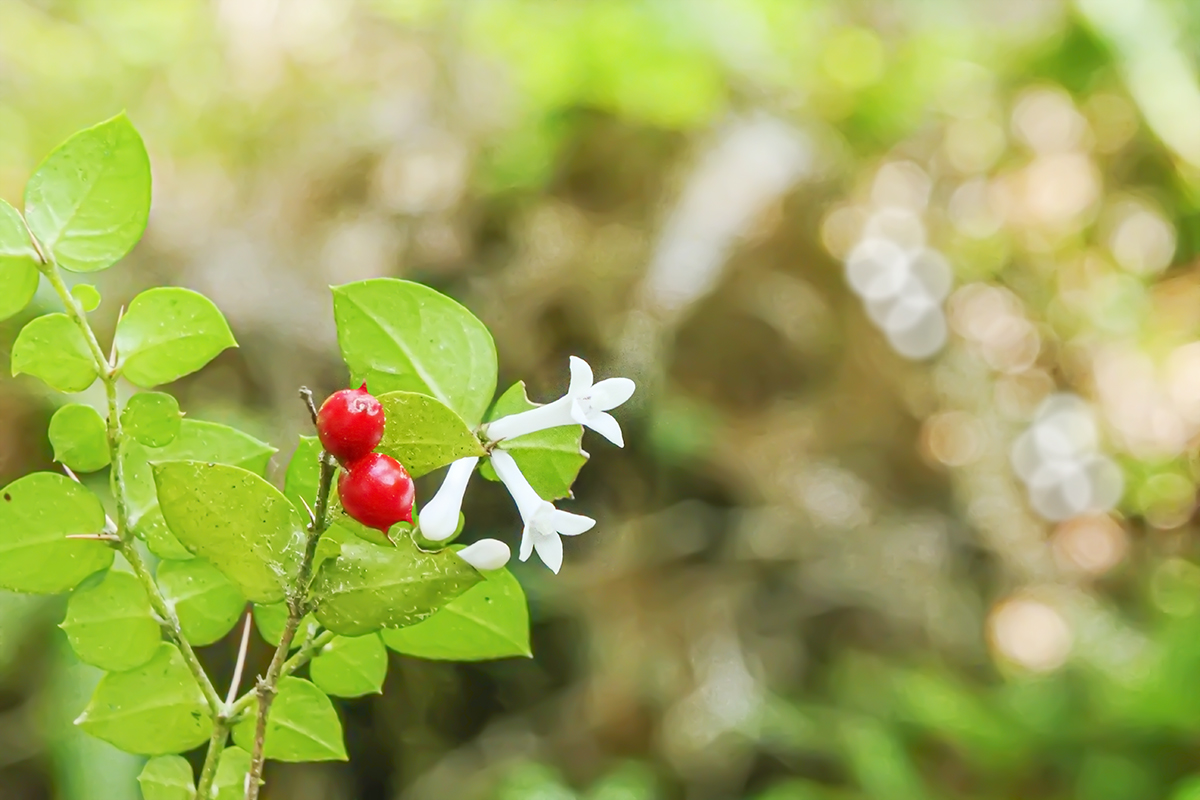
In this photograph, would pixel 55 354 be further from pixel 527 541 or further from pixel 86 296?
pixel 527 541

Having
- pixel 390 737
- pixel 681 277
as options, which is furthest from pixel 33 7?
pixel 390 737

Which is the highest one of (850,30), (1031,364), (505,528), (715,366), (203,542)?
(850,30)

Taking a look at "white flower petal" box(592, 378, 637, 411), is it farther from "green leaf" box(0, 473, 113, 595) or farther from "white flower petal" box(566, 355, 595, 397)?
"green leaf" box(0, 473, 113, 595)

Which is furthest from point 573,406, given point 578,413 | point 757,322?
point 757,322

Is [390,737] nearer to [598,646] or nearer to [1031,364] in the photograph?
[598,646]

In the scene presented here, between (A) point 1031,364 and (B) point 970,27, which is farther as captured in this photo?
(B) point 970,27

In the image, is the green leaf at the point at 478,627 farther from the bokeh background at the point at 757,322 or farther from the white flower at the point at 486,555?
the bokeh background at the point at 757,322
